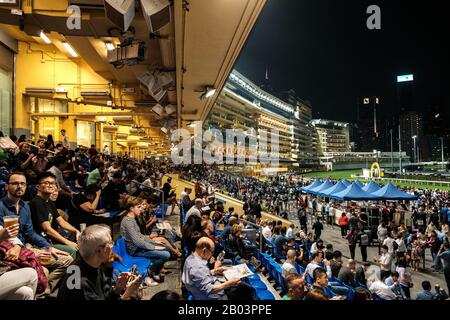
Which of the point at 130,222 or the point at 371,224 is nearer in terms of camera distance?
the point at 130,222

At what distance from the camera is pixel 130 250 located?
5.50m

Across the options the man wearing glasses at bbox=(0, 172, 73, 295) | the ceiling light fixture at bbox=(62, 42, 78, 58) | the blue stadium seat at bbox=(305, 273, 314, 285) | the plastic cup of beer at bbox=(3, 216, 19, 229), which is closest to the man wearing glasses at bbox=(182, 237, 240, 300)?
the man wearing glasses at bbox=(0, 172, 73, 295)

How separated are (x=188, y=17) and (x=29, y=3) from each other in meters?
2.43

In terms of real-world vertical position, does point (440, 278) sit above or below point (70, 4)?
below

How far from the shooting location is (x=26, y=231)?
157 inches

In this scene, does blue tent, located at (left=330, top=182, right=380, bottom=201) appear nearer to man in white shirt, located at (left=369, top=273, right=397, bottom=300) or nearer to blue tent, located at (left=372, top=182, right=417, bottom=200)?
blue tent, located at (left=372, top=182, right=417, bottom=200)

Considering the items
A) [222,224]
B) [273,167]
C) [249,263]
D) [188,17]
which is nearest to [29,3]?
[188,17]

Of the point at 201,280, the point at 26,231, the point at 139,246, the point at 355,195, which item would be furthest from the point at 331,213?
the point at 26,231

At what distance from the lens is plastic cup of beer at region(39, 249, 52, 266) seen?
12.3 ft

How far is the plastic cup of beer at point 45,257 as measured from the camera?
376 cm

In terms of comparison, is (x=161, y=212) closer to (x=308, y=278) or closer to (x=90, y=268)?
(x=308, y=278)

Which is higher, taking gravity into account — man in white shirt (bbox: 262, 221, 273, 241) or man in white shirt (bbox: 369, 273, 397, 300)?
man in white shirt (bbox: 262, 221, 273, 241)

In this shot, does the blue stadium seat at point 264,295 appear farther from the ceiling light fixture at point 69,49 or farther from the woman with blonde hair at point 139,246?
the ceiling light fixture at point 69,49

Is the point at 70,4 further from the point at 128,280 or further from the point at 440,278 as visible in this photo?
the point at 440,278
